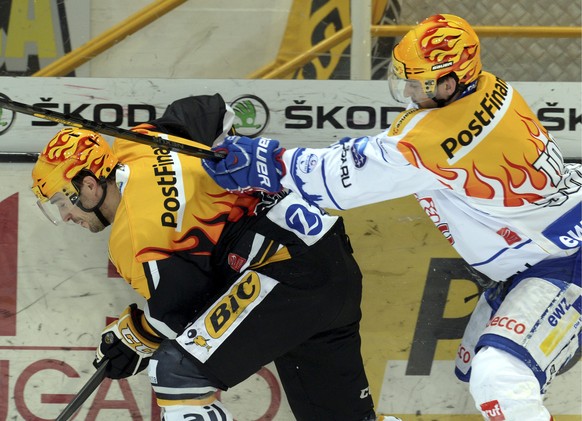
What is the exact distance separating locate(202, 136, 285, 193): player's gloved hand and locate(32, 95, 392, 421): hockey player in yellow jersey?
59 mm

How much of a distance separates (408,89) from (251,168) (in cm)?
50

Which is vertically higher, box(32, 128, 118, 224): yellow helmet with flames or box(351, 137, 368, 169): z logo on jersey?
box(351, 137, 368, 169): z logo on jersey

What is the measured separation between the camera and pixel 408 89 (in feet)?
8.52

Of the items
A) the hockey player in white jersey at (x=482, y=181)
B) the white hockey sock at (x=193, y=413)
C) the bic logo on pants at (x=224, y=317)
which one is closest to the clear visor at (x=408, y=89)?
the hockey player in white jersey at (x=482, y=181)

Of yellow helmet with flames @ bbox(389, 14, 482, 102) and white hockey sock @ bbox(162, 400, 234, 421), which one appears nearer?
yellow helmet with flames @ bbox(389, 14, 482, 102)

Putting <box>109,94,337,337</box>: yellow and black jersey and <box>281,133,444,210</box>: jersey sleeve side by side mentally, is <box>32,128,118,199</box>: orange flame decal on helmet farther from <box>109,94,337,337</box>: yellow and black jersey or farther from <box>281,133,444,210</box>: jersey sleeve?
<box>281,133,444,210</box>: jersey sleeve

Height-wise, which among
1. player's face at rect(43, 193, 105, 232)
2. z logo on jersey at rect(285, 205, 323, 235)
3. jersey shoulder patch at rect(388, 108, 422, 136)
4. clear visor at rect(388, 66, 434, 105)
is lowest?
player's face at rect(43, 193, 105, 232)

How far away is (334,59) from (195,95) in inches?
19.9

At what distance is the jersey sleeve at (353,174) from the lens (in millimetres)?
2539

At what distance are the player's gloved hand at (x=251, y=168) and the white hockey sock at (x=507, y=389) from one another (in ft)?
2.58

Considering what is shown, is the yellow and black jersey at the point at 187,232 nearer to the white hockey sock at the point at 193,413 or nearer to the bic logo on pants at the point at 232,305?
the bic logo on pants at the point at 232,305

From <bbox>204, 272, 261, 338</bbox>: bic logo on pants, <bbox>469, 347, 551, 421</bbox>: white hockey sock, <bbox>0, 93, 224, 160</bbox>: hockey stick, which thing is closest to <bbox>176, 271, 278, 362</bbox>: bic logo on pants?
<bbox>204, 272, 261, 338</bbox>: bic logo on pants

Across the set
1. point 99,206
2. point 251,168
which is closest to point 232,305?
point 251,168

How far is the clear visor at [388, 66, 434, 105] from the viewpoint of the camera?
8.39 feet
